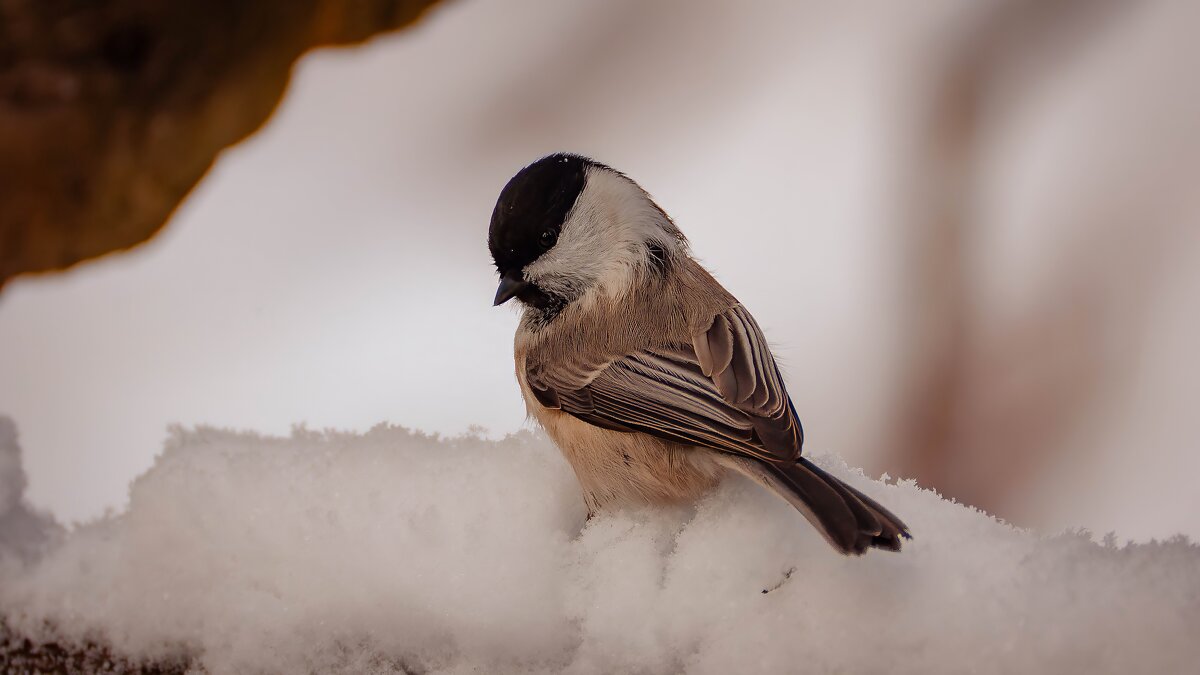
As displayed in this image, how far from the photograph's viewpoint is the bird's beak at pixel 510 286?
1221mm

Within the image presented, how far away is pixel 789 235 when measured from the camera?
97.9 inches

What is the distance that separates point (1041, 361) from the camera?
2230 mm

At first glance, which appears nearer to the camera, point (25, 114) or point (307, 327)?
point (25, 114)

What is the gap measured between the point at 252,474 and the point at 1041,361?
1911 mm

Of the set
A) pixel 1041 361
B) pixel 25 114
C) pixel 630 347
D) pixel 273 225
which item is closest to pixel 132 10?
pixel 25 114

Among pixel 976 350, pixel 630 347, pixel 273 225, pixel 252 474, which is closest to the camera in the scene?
pixel 252 474

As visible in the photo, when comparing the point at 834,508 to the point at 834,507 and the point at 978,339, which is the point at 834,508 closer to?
the point at 834,507

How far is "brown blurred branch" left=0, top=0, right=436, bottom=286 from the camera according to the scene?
144 cm

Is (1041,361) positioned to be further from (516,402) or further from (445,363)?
(445,363)

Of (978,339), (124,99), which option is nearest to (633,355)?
(124,99)

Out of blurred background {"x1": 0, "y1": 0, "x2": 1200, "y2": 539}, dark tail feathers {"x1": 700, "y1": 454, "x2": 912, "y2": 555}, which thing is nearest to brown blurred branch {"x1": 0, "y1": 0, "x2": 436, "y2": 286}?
blurred background {"x1": 0, "y1": 0, "x2": 1200, "y2": 539}

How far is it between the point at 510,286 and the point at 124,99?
31.3 inches

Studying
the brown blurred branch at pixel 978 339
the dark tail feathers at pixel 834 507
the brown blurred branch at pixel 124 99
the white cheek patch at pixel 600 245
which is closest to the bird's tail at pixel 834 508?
the dark tail feathers at pixel 834 507

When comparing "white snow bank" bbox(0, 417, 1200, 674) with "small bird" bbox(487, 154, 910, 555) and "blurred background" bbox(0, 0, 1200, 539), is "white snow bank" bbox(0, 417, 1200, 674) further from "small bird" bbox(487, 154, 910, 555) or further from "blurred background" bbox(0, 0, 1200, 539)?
"blurred background" bbox(0, 0, 1200, 539)
